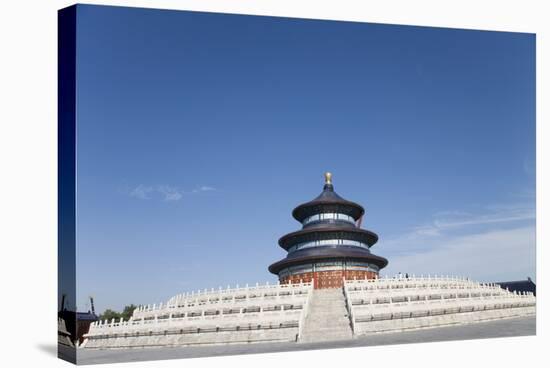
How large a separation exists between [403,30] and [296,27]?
315cm

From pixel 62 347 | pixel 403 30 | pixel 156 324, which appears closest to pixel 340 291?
pixel 156 324

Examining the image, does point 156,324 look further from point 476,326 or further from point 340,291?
point 476,326

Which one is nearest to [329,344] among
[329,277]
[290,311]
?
[290,311]

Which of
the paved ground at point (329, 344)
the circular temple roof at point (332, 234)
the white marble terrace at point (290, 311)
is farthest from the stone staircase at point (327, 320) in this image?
the circular temple roof at point (332, 234)

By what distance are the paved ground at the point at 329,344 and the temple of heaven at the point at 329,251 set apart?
21.1 feet

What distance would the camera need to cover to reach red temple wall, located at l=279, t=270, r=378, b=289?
29.9 meters

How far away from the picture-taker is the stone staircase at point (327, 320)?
2148 cm

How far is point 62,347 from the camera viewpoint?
19094 mm

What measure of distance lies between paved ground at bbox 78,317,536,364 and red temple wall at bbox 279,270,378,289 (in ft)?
22.1

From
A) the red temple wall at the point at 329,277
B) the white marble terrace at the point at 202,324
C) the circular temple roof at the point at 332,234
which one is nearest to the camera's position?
the white marble terrace at the point at 202,324

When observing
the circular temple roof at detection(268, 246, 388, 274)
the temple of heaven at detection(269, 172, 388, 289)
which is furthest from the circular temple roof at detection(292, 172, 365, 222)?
the circular temple roof at detection(268, 246, 388, 274)

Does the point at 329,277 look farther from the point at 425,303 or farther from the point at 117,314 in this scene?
the point at 117,314

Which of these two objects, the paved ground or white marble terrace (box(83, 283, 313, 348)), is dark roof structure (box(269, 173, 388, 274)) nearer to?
white marble terrace (box(83, 283, 313, 348))

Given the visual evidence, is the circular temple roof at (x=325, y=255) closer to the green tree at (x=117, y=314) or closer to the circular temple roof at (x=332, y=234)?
the circular temple roof at (x=332, y=234)
